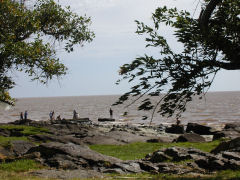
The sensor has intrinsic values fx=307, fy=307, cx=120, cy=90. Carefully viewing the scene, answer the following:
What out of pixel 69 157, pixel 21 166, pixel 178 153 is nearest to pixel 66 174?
pixel 69 157

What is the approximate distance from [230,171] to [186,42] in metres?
6.68

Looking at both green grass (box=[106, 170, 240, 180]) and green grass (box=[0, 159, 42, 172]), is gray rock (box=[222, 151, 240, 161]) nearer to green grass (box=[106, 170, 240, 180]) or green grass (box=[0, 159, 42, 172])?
green grass (box=[106, 170, 240, 180])

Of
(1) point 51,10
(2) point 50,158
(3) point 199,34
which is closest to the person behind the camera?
(3) point 199,34

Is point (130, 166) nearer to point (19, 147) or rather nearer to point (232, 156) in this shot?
point (232, 156)

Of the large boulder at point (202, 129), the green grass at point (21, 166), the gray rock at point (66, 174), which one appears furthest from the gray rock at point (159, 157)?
the large boulder at point (202, 129)

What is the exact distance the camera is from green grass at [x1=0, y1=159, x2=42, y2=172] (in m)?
14.9

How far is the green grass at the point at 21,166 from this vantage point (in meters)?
14.9

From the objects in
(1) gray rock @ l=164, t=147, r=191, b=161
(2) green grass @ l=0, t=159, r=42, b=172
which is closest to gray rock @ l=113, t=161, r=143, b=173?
(1) gray rock @ l=164, t=147, r=191, b=161

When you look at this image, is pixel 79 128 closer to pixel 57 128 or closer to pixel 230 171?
pixel 57 128

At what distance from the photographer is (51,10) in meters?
19.0

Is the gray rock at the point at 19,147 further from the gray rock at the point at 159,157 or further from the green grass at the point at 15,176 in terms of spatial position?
the gray rock at the point at 159,157

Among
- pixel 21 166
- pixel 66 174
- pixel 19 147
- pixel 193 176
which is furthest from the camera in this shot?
pixel 19 147

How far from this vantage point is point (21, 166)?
15.2 meters

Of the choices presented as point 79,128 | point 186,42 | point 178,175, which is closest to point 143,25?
point 186,42
